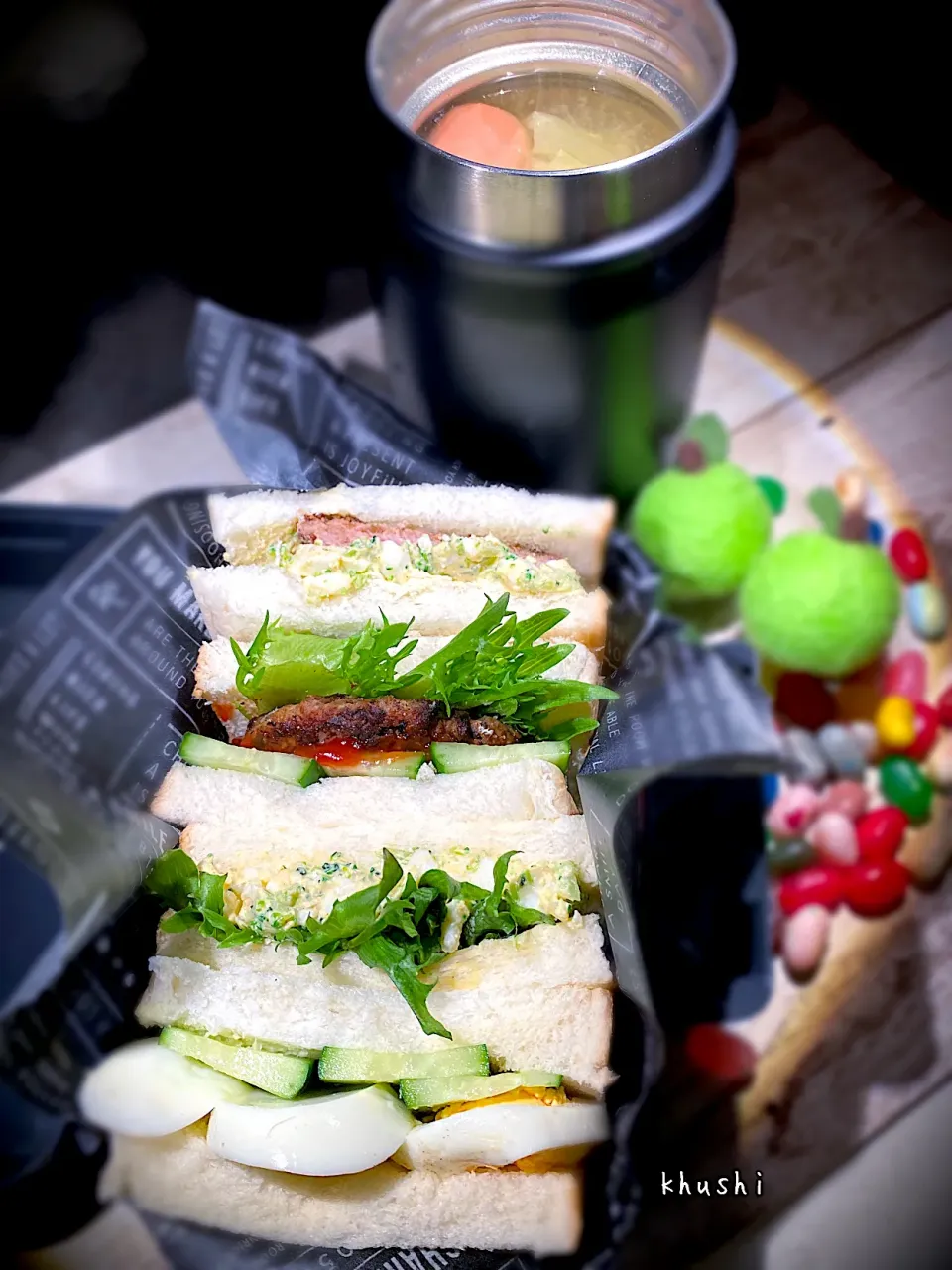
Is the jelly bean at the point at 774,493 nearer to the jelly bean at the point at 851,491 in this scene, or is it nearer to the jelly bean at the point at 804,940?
the jelly bean at the point at 851,491

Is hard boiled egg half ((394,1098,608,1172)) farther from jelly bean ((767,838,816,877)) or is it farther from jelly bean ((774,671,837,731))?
jelly bean ((774,671,837,731))

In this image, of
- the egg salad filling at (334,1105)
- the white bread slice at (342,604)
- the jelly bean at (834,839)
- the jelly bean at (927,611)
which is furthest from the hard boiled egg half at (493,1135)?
the jelly bean at (927,611)

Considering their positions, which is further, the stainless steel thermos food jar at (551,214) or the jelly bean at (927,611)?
the jelly bean at (927,611)

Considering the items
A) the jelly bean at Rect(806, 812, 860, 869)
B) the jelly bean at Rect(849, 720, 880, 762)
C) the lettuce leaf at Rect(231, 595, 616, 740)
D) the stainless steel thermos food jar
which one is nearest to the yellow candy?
the jelly bean at Rect(849, 720, 880, 762)

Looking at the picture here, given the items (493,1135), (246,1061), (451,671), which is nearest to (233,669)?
(451,671)

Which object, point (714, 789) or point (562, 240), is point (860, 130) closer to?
point (562, 240)

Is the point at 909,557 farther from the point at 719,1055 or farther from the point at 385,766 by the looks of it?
the point at 385,766

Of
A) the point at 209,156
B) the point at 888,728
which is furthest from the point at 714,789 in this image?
the point at 209,156
